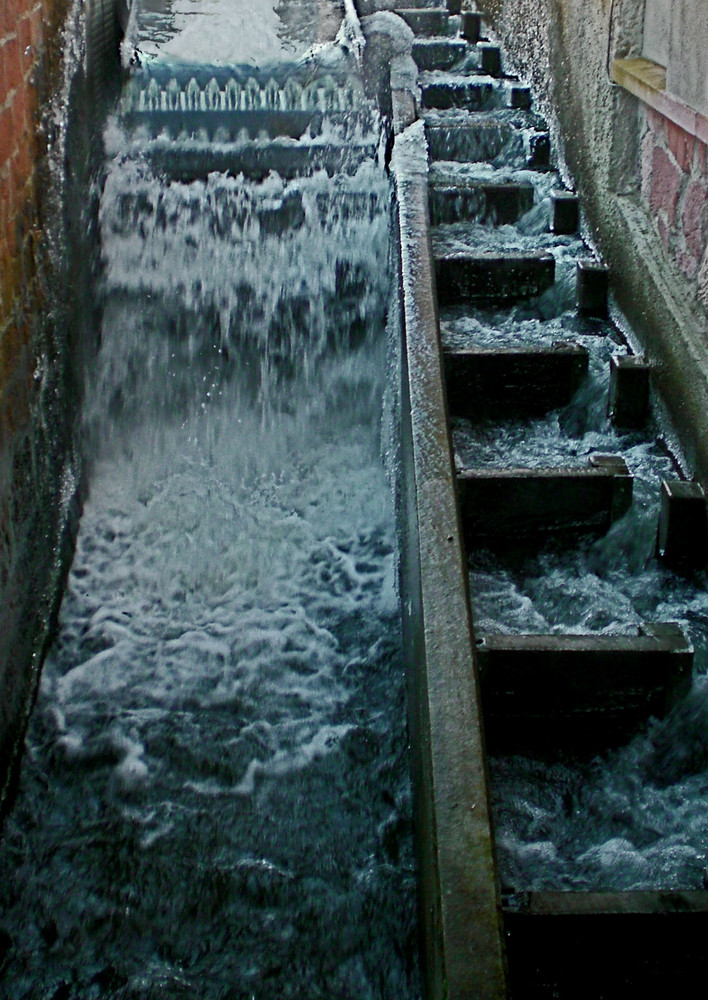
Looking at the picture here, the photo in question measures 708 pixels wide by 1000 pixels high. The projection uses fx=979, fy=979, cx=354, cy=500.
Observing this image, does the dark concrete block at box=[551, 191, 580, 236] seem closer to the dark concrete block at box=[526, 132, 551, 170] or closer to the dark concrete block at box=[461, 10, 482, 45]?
the dark concrete block at box=[526, 132, 551, 170]

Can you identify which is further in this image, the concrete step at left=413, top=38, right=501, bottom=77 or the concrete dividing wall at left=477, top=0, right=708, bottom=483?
the concrete step at left=413, top=38, right=501, bottom=77

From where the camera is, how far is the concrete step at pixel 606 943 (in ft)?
7.98

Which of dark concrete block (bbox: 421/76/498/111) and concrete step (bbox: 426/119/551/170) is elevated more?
dark concrete block (bbox: 421/76/498/111)

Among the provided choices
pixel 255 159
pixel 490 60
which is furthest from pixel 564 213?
pixel 490 60

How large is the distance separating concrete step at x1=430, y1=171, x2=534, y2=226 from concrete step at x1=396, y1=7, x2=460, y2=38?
10.7 ft

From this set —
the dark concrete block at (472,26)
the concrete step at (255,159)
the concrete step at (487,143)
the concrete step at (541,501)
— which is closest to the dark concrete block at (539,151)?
the concrete step at (487,143)

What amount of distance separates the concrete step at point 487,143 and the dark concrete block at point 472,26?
2.09 metres

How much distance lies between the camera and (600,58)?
490cm

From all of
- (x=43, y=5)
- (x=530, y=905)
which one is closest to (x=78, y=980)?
(x=530, y=905)

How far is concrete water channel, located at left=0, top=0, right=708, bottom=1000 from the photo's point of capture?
2.81 metres

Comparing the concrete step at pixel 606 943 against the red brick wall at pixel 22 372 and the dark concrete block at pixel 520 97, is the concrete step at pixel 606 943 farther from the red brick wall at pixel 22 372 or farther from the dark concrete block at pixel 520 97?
the dark concrete block at pixel 520 97

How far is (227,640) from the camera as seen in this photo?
451cm

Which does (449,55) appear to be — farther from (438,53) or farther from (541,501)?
(541,501)

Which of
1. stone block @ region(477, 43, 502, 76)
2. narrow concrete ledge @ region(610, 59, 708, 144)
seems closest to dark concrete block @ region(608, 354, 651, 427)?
narrow concrete ledge @ region(610, 59, 708, 144)
